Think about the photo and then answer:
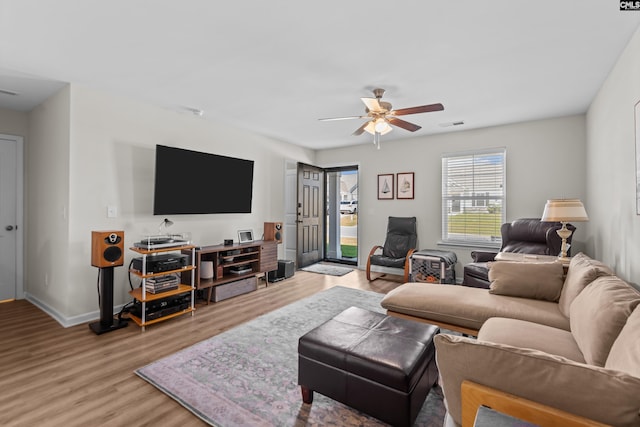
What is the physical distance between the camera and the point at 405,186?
562 cm

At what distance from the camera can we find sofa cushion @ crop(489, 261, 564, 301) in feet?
8.04

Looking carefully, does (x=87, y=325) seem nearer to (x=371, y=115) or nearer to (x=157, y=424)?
(x=157, y=424)

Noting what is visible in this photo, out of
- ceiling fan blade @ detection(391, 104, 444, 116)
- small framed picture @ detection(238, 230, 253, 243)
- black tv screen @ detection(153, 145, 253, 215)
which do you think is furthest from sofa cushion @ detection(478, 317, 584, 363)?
black tv screen @ detection(153, 145, 253, 215)

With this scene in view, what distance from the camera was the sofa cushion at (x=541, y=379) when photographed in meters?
0.84

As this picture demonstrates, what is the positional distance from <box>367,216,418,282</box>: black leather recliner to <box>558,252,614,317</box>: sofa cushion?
9.11ft

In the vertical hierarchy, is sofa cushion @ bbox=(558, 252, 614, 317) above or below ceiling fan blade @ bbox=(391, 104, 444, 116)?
below

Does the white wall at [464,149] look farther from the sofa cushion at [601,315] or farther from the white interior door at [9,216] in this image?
A: the white interior door at [9,216]

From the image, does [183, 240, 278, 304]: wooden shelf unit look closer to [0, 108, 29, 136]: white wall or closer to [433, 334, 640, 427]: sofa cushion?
[0, 108, 29, 136]: white wall

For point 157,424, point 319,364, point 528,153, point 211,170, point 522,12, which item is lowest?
point 157,424

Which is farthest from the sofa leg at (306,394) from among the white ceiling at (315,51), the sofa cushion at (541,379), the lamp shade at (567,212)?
the lamp shade at (567,212)

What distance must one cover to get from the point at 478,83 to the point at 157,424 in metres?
3.88

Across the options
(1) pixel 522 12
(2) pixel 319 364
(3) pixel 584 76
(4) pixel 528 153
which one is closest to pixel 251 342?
(2) pixel 319 364

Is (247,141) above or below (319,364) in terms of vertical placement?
above

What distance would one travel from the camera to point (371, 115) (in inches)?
133
